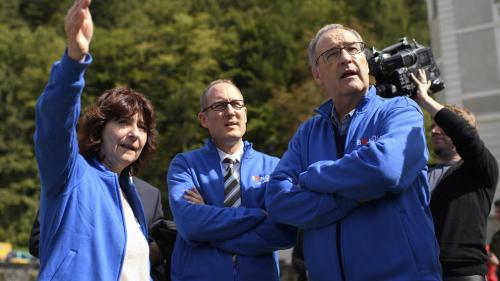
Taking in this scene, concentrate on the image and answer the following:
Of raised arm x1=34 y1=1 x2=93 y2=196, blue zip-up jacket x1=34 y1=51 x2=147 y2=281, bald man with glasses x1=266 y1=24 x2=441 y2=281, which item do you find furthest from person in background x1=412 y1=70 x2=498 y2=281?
raised arm x1=34 y1=1 x2=93 y2=196

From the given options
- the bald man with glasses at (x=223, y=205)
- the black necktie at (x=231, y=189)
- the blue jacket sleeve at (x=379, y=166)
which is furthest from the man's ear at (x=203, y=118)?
the blue jacket sleeve at (x=379, y=166)

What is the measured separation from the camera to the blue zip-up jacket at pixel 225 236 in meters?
4.41

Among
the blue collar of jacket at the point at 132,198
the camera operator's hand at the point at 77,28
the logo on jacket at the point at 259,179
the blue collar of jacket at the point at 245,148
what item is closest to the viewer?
the camera operator's hand at the point at 77,28

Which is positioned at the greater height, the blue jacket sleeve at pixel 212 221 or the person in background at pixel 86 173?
the person in background at pixel 86 173

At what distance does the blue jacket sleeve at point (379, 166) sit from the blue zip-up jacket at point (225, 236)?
2.17 ft

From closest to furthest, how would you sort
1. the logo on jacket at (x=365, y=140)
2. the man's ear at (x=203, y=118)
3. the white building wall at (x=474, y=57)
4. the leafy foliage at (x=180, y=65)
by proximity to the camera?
1. the logo on jacket at (x=365, y=140)
2. the man's ear at (x=203, y=118)
3. the white building wall at (x=474, y=57)
4. the leafy foliage at (x=180, y=65)

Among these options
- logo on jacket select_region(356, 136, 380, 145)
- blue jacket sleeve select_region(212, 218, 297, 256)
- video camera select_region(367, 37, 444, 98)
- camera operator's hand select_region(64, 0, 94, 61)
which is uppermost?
camera operator's hand select_region(64, 0, 94, 61)

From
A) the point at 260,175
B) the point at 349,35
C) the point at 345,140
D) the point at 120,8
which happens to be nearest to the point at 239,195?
the point at 260,175

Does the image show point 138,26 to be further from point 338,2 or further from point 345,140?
point 345,140

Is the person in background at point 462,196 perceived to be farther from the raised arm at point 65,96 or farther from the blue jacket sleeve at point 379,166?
Answer: the raised arm at point 65,96

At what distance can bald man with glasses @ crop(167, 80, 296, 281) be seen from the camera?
4.41 m

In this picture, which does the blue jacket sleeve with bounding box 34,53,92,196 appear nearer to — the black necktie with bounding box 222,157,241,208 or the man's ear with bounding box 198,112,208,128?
the black necktie with bounding box 222,157,241,208

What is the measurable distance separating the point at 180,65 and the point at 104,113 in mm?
33731

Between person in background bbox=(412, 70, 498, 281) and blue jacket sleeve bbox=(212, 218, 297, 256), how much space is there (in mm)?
1240
